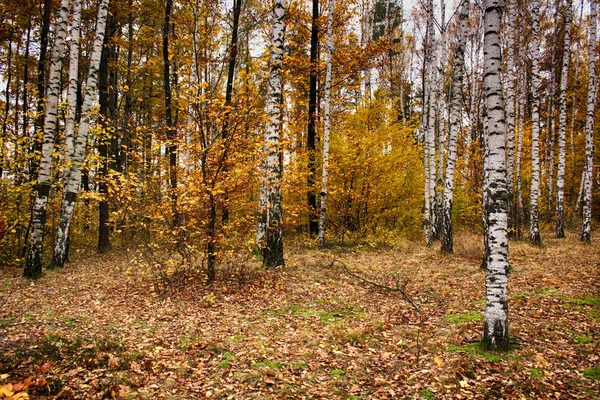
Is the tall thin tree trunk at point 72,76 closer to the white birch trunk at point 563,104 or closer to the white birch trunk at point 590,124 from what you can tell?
the white birch trunk at point 563,104

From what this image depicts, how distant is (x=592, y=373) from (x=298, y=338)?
393cm

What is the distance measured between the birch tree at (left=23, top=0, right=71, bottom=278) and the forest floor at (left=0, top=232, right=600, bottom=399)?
0.59 metres

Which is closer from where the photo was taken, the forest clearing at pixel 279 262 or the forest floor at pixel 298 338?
the forest floor at pixel 298 338

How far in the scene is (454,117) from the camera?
37.6 ft

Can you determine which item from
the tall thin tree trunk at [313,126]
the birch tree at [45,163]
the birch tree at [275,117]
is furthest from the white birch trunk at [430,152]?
the birch tree at [45,163]

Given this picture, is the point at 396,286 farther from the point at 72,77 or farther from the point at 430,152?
the point at 72,77

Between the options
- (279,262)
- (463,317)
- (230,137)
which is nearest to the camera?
(463,317)

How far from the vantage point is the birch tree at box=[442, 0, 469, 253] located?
→ 35.9ft

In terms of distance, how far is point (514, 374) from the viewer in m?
4.31

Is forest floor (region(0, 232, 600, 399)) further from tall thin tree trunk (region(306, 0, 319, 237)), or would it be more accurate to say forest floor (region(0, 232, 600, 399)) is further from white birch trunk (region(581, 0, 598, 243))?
tall thin tree trunk (region(306, 0, 319, 237))

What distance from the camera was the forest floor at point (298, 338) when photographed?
4180 mm

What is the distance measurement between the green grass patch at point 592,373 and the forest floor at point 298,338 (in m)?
0.02

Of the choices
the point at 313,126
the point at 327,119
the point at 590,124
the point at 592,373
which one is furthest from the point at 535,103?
the point at 592,373

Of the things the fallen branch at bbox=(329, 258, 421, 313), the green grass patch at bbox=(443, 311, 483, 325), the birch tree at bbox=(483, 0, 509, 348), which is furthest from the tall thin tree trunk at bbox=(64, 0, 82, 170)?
the green grass patch at bbox=(443, 311, 483, 325)
